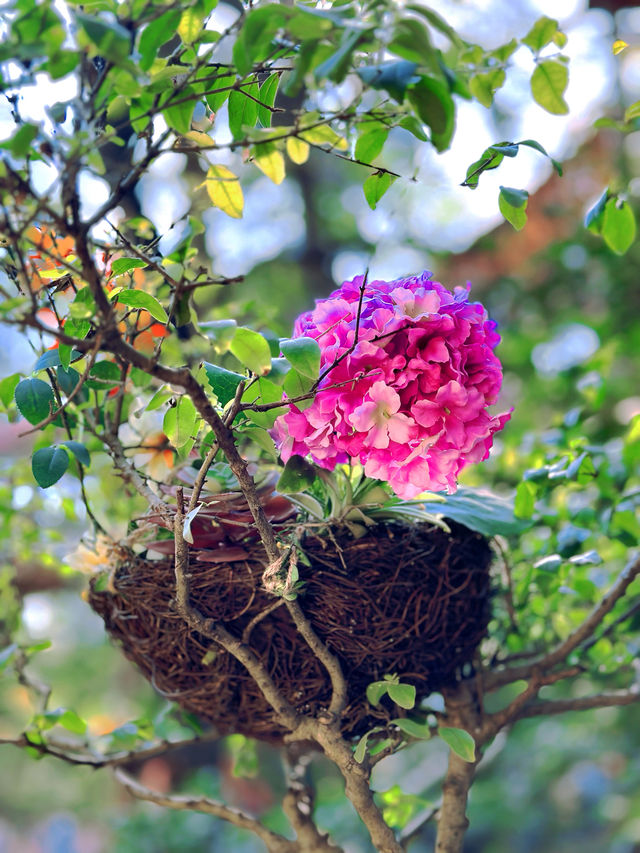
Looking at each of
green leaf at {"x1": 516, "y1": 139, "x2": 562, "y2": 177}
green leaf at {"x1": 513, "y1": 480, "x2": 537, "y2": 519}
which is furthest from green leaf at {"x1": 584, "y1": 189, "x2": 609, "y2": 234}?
green leaf at {"x1": 513, "y1": 480, "x2": 537, "y2": 519}

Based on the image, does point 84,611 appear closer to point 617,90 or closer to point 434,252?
point 434,252

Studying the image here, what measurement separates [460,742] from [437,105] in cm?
43

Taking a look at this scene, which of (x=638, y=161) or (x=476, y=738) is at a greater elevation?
(x=638, y=161)

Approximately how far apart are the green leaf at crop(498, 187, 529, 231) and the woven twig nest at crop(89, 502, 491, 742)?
228 mm

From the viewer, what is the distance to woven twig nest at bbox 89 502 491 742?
524mm

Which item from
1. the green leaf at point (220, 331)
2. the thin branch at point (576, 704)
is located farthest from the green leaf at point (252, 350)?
the thin branch at point (576, 704)

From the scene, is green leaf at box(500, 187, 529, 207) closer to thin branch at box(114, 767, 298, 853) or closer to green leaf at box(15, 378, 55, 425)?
green leaf at box(15, 378, 55, 425)

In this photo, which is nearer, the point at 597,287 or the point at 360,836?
the point at 360,836

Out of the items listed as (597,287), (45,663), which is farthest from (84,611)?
(597,287)

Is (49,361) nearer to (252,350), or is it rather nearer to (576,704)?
(252,350)

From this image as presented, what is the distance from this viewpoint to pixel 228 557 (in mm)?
516

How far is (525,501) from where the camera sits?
64cm

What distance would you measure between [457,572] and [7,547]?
64 cm

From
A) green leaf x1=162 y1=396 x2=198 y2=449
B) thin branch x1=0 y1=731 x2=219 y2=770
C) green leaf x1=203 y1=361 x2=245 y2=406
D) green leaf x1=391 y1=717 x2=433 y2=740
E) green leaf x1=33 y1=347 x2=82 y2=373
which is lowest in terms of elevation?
thin branch x1=0 y1=731 x2=219 y2=770
